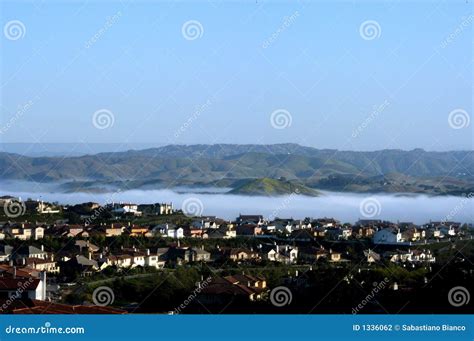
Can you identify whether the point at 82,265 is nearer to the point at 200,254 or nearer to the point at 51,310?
the point at 200,254

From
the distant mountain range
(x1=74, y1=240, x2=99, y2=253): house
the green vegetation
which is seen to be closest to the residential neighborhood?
(x1=74, y1=240, x2=99, y2=253): house

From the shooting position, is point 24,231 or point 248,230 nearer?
point 24,231

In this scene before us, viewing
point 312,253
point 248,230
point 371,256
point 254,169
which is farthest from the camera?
point 254,169

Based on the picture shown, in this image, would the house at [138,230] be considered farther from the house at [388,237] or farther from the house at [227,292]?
the house at [227,292]

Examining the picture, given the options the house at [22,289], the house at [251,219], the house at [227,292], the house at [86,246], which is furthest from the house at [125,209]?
the house at [22,289]

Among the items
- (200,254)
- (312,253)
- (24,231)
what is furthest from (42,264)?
(24,231)

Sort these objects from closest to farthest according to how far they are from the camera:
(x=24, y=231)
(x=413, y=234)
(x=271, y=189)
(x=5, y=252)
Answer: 1. (x=5, y=252)
2. (x=24, y=231)
3. (x=413, y=234)
4. (x=271, y=189)
